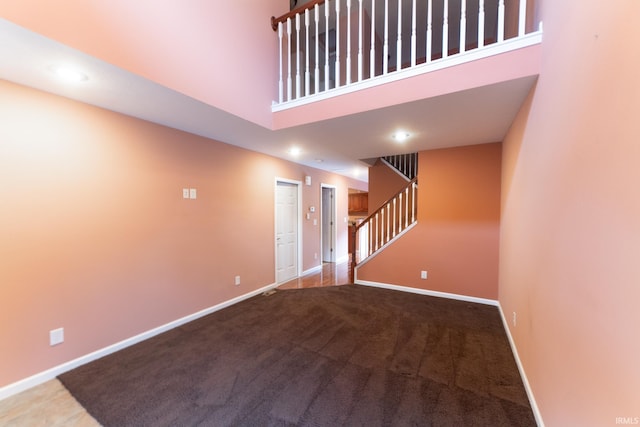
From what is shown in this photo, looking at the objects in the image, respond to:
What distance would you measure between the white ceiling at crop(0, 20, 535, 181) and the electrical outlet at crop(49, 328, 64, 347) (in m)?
1.98

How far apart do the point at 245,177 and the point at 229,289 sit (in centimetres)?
167

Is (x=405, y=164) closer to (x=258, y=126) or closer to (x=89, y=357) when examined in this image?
(x=258, y=126)

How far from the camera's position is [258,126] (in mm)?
2811

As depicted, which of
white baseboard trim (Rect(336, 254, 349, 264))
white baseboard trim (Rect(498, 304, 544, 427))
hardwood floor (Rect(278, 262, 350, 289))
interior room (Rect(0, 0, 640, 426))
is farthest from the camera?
white baseboard trim (Rect(336, 254, 349, 264))

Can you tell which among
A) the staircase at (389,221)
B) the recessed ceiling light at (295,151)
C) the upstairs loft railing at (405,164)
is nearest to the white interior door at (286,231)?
the recessed ceiling light at (295,151)

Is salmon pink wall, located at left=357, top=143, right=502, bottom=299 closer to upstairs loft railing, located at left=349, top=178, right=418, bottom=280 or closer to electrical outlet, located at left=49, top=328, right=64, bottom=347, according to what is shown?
upstairs loft railing, located at left=349, top=178, right=418, bottom=280

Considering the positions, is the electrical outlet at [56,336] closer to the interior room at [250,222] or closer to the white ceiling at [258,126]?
the interior room at [250,222]

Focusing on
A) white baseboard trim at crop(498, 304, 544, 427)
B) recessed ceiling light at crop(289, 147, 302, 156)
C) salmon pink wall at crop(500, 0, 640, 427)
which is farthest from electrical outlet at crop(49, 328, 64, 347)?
white baseboard trim at crop(498, 304, 544, 427)

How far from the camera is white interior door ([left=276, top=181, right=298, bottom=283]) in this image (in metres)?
4.55

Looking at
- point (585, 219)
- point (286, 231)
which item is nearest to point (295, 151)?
point (286, 231)

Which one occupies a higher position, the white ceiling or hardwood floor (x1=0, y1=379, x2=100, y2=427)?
the white ceiling

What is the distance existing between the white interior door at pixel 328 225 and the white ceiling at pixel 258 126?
7.53ft

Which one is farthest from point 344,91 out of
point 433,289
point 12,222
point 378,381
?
point 433,289

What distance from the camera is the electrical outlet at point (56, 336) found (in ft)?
6.77
